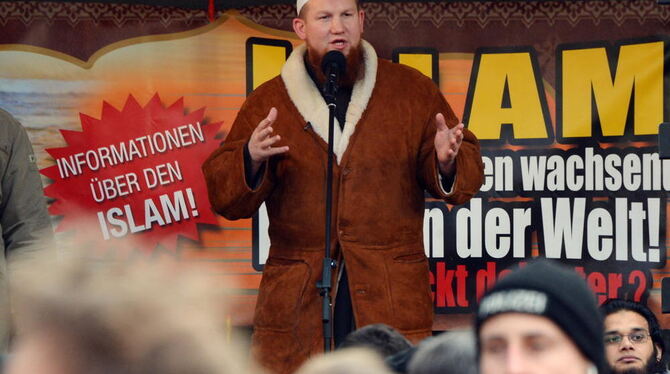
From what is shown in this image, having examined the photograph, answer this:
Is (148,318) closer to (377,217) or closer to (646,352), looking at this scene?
(377,217)

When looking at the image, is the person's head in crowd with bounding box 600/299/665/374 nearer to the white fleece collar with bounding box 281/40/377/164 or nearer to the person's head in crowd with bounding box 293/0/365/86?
the white fleece collar with bounding box 281/40/377/164

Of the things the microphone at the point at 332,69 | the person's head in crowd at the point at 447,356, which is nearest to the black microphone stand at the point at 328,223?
the microphone at the point at 332,69

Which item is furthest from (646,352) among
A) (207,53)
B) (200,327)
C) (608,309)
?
(200,327)

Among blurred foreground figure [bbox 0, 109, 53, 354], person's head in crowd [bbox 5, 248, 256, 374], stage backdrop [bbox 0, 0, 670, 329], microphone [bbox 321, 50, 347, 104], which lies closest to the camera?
person's head in crowd [bbox 5, 248, 256, 374]

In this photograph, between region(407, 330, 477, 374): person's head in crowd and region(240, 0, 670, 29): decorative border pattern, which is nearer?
region(407, 330, 477, 374): person's head in crowd

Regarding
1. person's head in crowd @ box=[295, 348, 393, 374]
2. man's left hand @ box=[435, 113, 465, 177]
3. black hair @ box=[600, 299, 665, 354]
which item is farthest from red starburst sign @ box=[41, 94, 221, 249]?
person's head in crowd @ box=[295, 348, 393, 374]

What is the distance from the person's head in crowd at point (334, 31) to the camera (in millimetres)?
4316

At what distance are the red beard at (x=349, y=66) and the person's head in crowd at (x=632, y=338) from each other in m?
1.49

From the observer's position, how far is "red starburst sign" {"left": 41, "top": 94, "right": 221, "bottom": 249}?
5949 mm

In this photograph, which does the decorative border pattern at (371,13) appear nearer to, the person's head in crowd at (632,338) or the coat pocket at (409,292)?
the person's head in crowd at (632,338)

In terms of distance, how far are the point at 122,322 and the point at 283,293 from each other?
307cm

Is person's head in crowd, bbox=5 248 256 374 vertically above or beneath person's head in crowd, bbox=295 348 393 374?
above

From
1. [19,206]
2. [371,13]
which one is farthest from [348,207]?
[371,13]

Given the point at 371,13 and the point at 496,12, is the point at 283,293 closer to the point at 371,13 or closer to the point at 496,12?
the point at 371,13
